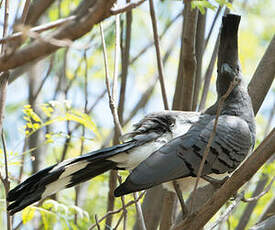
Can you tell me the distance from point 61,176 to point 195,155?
1108 mm

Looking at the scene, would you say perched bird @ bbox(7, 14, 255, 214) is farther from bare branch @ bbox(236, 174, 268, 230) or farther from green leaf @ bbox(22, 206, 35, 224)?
bare branch @ bbox(236, 174, 268, 230)

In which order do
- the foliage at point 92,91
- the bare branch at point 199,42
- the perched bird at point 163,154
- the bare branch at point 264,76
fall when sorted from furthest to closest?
1. the foliage at point 92,91
2. the bare branch at point 199,42
3. the bare branch at point 264,76
4. the perched bird at point 163,154

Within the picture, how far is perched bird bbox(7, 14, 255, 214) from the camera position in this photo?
12.0ft

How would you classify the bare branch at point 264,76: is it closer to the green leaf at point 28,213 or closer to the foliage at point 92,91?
the foliage at point 92,91

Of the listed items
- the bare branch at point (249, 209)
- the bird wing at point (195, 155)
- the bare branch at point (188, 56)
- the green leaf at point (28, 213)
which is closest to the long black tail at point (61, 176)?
the green leaf at point (28, 213)

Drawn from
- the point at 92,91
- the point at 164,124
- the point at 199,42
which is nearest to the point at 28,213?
the point at 164,124

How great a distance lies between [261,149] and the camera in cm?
276

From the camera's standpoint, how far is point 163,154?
3889 mm

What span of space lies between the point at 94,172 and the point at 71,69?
5190 mm

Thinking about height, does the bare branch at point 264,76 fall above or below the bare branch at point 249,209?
above

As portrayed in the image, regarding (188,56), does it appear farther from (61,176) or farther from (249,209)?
(249,209)

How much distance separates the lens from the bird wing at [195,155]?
3668mm

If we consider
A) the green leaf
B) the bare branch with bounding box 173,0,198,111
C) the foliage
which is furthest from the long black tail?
the foliage

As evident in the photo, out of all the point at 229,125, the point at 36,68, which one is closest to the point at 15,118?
the point at 36,68
